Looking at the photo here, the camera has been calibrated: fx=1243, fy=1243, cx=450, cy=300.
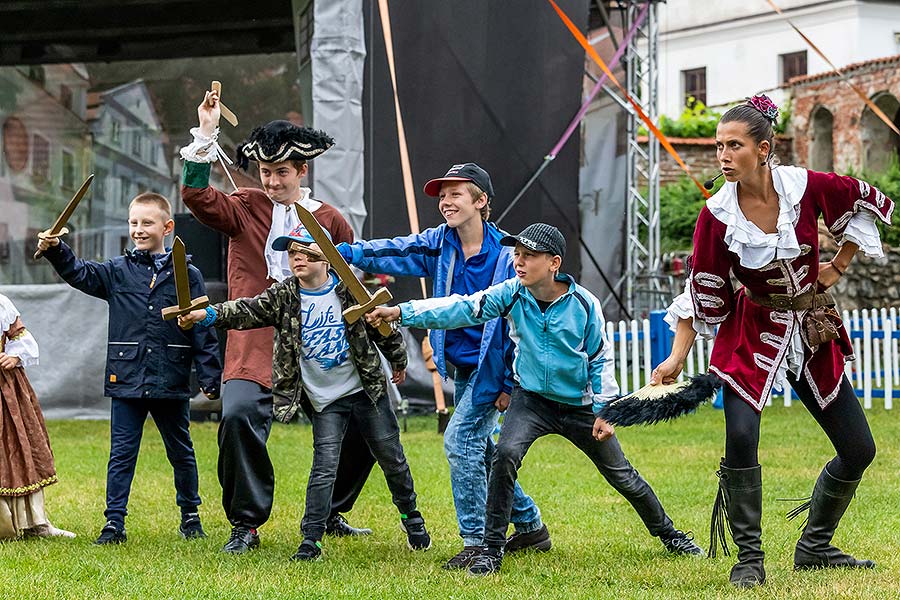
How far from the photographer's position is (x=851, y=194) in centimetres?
454

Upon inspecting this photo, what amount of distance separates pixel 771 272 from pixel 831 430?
686 millimetres

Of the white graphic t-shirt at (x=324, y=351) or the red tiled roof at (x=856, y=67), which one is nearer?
the white graphic t-shirt at (x=324, y=351)

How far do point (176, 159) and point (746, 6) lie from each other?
28.6m

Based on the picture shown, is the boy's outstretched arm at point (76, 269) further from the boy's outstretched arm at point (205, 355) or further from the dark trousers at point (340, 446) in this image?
the dark trousers at point (340, 446)

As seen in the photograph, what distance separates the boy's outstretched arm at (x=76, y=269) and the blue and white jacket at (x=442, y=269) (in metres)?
1.28

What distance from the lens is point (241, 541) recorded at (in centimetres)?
548

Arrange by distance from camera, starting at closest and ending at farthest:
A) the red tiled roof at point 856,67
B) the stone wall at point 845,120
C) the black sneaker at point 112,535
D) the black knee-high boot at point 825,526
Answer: the black knee-high boot at point 825,526 → the black sneaker at point 112,535 → the red tiled roof at point 856,67 → the stone wall at point 845,120

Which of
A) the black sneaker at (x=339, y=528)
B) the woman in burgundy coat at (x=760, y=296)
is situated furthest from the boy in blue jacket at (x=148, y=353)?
the woman in burgundy coat at (x=760, y=296)

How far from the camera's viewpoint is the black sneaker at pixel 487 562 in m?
4.87

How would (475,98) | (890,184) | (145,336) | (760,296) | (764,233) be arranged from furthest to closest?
(890,184) → (475,98) → (145,336) → (760,296) → (764,233)

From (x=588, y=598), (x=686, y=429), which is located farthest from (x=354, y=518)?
(x=686, y=429)

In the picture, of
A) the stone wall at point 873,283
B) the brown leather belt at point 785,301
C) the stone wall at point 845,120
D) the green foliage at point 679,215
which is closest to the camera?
the brown leather belt at point 785,301

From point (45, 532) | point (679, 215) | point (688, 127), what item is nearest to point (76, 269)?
point (45, 532)

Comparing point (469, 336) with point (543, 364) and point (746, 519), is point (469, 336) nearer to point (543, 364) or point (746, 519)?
point (543, 364)
